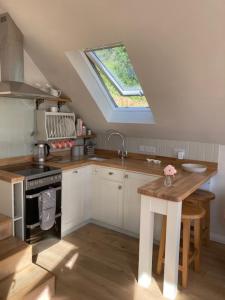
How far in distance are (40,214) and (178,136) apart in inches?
73.7

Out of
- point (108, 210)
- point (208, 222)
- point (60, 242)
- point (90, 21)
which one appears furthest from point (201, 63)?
point (60, 242)

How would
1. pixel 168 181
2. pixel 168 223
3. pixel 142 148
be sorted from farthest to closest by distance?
1. pixel 142 148
2. pixel 168 181
3. pixel 168 223

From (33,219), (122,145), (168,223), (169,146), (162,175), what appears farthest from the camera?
(122,145)

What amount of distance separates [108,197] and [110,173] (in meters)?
0.32

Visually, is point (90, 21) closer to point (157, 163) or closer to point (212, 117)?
point (212, 117)

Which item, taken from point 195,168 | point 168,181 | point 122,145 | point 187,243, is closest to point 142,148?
point 122,145

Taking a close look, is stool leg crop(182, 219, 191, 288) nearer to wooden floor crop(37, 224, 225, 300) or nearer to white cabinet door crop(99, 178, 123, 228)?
wooden floor crop(37, 224, 225, 300)

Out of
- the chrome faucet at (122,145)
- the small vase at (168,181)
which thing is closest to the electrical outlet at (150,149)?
the chrome faucet at (122,145)

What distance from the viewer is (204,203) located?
284cm

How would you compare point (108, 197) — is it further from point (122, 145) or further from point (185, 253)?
point (185, 253)

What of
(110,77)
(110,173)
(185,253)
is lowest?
(185,253)

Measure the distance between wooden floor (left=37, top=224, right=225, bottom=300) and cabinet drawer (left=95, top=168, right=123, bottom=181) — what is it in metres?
0.71

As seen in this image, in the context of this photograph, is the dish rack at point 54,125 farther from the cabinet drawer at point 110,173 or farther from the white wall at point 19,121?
the cabinet drawer at point 110,173

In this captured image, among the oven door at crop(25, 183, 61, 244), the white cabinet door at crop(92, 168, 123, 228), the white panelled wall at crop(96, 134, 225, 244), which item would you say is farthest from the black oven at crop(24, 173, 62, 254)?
the white panelled wall at crop(96, 134, 225, 244)
